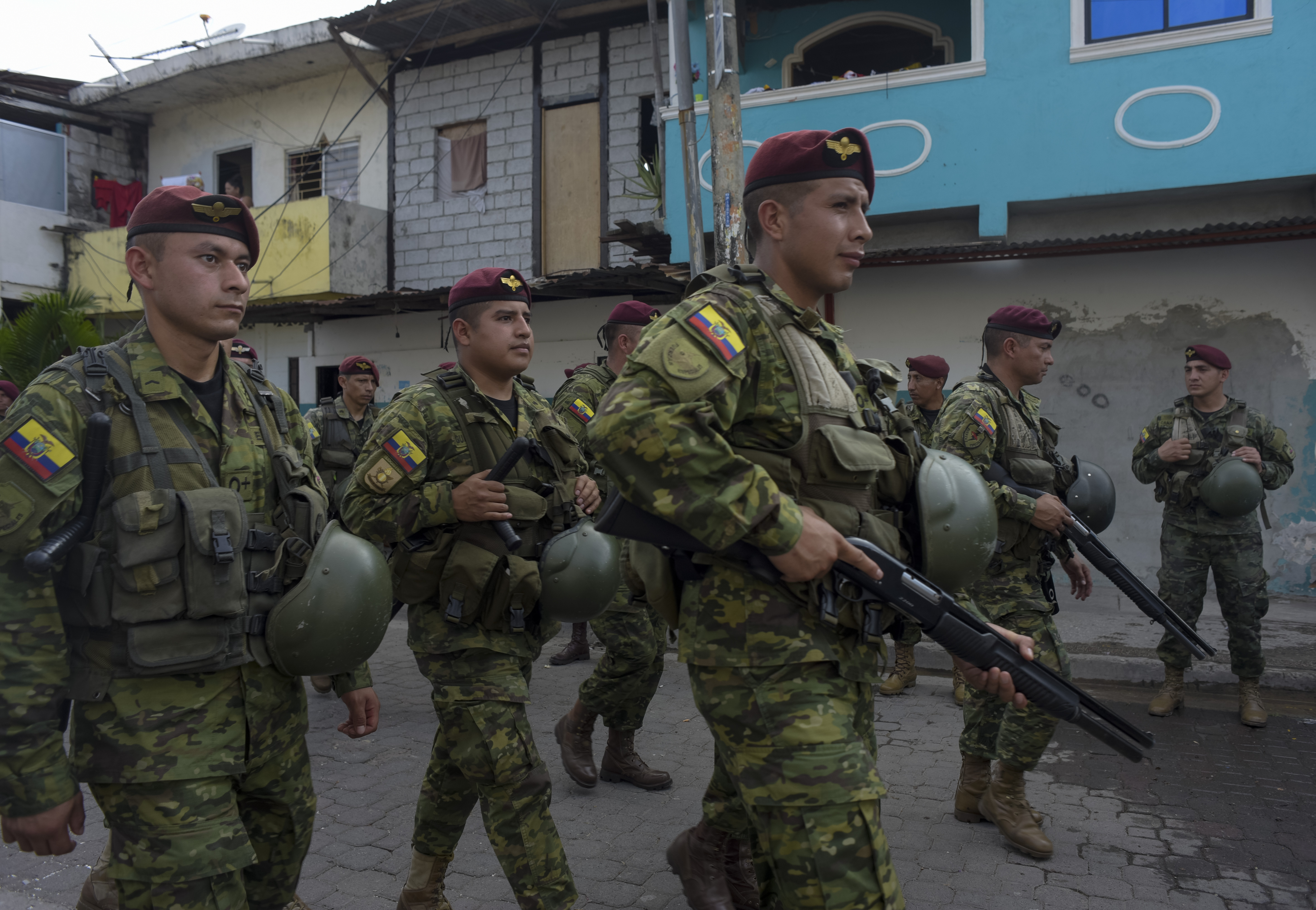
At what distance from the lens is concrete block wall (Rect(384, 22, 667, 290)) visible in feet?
42.2

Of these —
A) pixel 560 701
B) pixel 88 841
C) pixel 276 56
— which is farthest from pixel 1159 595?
pixel 276 56

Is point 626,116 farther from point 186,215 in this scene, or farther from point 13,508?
→ point 13,508

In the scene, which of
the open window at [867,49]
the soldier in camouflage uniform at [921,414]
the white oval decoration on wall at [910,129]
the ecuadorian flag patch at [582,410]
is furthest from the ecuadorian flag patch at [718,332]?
the open window at [867,49]

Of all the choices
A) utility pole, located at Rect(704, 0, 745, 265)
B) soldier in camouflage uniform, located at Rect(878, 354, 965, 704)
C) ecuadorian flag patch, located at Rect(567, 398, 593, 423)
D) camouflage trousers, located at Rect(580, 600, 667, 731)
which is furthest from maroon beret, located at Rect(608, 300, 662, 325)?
camouflage trousers, located at Rect(580, 600, 667, 731)

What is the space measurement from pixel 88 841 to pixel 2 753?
240 centimetres

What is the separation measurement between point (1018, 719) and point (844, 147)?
2.53 metres

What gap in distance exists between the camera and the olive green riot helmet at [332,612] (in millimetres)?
2293

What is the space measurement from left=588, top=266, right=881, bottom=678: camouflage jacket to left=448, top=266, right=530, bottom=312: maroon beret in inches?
49.0

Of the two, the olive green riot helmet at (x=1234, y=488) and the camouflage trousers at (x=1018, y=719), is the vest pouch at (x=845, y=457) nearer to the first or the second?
the camouflage trousers at (x=1018, y=719)

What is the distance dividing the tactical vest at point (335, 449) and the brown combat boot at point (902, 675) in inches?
176

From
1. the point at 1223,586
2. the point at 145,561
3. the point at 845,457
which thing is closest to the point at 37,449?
the point at 145,561

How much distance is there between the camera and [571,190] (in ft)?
44.0

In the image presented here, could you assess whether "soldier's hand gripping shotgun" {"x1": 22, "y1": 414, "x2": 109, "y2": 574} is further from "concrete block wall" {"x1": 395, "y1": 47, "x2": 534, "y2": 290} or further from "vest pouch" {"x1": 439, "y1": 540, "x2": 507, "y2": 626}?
"concrete block wall" {"x1": 395, "y1": 47, "x2": 534, "y2": 290}

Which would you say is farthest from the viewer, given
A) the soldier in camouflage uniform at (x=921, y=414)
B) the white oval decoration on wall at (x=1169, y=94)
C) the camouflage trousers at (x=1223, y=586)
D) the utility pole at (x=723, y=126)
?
the white oval decoration on wall at (x=1169, y=94)
